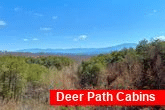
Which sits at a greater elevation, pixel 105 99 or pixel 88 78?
pixel 88 78

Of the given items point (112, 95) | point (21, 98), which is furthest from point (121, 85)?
point (21, 98)

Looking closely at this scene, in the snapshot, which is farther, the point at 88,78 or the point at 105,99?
the point at 88,78

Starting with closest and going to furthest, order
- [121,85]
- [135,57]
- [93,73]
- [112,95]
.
Result: [112,95]
[121,85]
[135,57]
[93,73]

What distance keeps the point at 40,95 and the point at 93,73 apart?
3043 millimetres

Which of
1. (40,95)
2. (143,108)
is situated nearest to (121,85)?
(143,108)

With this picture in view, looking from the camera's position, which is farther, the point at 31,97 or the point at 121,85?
the point at 121,85

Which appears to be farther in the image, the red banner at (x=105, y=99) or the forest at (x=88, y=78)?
the forest at (x=88, y=78)

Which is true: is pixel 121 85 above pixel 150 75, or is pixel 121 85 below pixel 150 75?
below

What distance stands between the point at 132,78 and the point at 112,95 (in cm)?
176

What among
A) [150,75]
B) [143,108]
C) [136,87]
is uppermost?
[150,75]

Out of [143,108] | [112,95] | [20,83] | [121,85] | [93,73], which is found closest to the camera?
[143,108]

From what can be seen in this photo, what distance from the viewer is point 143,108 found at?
5.34 metres

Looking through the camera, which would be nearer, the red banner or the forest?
the red banner

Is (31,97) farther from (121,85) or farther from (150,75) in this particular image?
(150,75)
